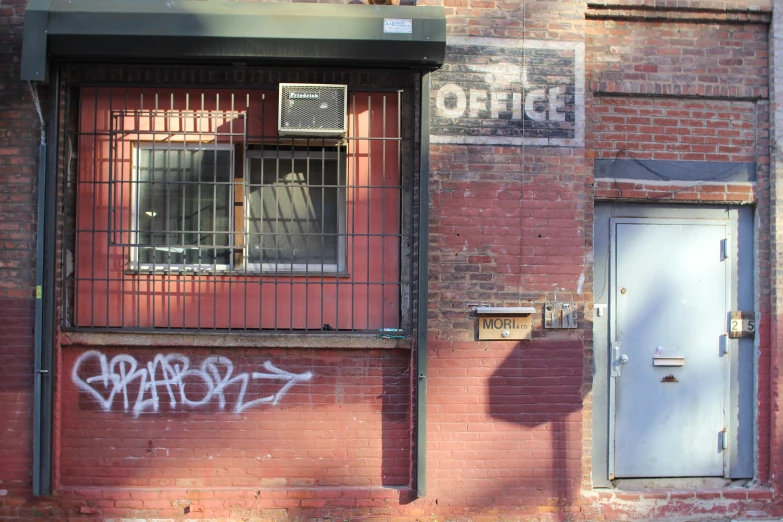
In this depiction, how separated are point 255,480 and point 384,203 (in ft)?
8.22

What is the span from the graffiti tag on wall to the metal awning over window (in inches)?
14.9

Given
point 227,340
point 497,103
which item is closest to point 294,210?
point 227,340

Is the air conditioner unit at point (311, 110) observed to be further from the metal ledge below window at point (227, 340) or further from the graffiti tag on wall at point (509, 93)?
the metal ledge below window at point (227, 340)

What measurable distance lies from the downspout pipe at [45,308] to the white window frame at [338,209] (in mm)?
1508

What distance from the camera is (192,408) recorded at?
511 cm

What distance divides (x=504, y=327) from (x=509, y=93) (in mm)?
1935

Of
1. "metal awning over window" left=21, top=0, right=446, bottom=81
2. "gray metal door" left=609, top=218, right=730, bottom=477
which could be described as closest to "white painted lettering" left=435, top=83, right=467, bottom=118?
"metal awning over window" left=21, top=0, right=446, bottom=81

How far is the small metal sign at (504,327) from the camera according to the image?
16.9 ft

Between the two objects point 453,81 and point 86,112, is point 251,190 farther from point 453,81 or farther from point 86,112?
point 453,81

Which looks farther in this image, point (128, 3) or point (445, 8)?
point (445, 8)

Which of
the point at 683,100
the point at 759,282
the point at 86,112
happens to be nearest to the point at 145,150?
the point at 86,112

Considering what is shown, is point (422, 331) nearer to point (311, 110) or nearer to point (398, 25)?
point (311, 110)

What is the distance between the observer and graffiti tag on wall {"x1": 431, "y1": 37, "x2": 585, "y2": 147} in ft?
17.0

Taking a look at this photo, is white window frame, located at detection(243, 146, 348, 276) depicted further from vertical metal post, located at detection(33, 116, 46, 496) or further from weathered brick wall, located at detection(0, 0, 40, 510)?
weathered brick wall, located at detection(0, 0, 40, 510)
